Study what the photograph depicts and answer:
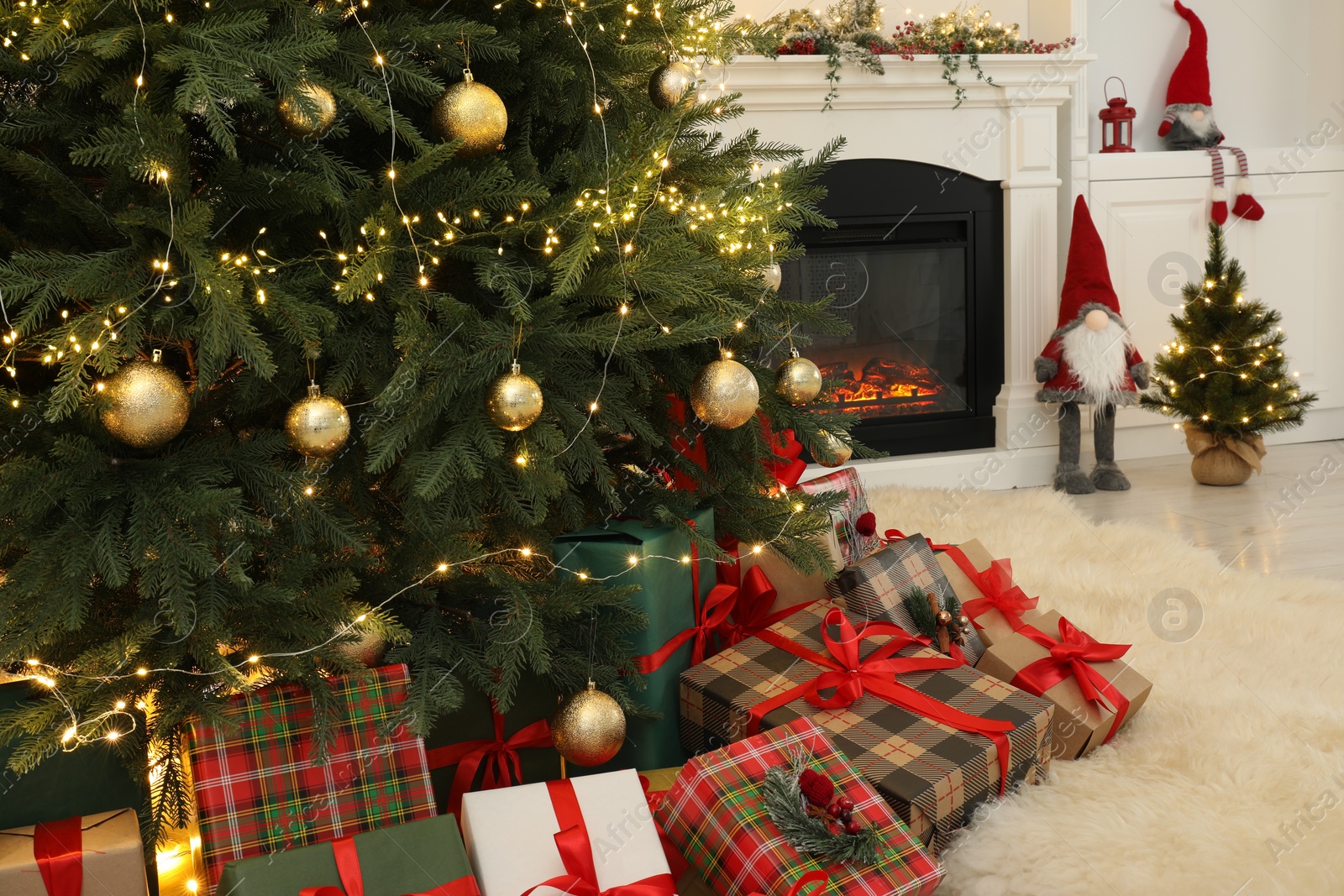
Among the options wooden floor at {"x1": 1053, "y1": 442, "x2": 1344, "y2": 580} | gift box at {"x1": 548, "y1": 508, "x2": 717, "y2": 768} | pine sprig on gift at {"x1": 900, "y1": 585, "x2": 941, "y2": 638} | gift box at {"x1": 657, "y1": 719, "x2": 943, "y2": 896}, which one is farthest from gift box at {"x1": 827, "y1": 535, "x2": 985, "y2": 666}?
wooden floor at {"x1": 1053, "y1": 442, "x2": 1344, "y2": 580}

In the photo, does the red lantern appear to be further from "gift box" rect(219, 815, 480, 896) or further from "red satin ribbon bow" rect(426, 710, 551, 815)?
"gift box" rect(219, 815, 480, 896)

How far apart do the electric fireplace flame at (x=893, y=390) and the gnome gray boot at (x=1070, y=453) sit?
1.28ft

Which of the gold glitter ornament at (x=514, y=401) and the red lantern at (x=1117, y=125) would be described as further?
the red lantern at (x=1117, y=125)

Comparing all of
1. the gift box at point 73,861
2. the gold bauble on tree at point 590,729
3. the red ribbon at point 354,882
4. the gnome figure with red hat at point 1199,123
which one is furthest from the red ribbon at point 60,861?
the gnome figure with red hat at point 1199,123

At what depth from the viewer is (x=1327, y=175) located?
155 inches

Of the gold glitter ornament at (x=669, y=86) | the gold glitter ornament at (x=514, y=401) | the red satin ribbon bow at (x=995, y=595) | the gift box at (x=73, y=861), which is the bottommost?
the gift box at (x=73, y=861)

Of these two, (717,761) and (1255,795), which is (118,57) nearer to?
(717,761)

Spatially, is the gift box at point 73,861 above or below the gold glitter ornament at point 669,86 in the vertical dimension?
below

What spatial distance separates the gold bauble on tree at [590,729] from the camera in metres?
1.26

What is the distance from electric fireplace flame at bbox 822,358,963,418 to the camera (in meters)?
3.74

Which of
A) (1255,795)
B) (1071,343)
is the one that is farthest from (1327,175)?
(1255,795)

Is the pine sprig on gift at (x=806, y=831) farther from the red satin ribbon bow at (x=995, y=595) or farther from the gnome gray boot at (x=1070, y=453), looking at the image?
the gnome gray boot at (x=1070, y=453)

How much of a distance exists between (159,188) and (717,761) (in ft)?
2.94

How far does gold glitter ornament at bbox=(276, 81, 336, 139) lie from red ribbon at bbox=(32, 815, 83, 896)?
0.80 metres
